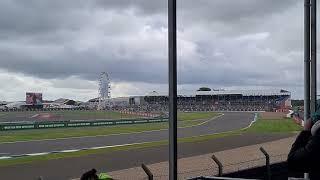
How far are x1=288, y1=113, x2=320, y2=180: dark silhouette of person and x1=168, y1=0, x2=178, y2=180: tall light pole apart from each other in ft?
6.56

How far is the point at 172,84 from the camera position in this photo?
171 inches

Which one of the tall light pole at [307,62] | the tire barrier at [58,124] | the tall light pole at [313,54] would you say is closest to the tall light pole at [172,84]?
the tall light pole at [307,62]

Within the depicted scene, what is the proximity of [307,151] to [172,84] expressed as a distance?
2.22 meters

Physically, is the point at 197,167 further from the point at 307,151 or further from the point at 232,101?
the point at 232,101

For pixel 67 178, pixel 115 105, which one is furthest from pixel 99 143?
pixel 115 105

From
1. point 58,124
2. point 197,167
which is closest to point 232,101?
point 58,124

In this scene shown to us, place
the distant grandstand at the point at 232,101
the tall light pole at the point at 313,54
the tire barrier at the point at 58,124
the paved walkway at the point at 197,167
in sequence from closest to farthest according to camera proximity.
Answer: the tall light pole at the point at 313,54 → the paved walkway at the point at 197,167 → the tire barrier at the point at 58,124 → the distant grandstand at the point at 232,101

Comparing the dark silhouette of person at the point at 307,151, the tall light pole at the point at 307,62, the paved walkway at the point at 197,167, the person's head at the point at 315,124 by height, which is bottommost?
the paved walkway at the point at 197,167

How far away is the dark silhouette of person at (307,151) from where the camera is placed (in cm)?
222

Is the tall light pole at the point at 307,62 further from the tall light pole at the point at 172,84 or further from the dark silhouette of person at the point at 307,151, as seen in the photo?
the dark silhouette of person at the point at 307,151

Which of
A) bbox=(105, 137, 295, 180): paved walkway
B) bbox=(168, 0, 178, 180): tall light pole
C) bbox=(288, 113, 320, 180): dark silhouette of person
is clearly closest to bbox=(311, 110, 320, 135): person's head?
bbox=(288, 113, 320, 180): dark silhouette of person

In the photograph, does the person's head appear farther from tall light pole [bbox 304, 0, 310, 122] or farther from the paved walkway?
the paved walkway

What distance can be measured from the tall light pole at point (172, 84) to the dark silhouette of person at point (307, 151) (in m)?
2.00

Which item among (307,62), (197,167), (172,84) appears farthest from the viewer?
(197,167)
